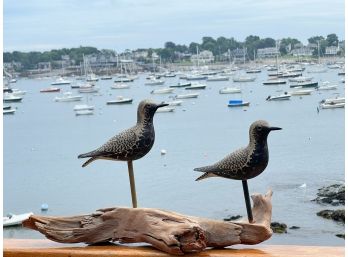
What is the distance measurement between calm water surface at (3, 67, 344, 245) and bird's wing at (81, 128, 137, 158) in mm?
7766

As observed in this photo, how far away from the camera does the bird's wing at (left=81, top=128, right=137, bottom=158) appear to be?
2799 millimetres

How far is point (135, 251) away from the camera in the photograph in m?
2.68

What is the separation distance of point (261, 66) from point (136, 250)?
53909mm

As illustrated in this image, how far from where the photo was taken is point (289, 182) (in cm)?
1667

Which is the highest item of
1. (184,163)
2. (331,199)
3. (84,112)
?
(331,199)

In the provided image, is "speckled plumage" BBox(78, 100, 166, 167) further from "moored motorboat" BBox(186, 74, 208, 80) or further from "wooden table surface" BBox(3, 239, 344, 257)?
"moored motorboat" BBox(186, 74, 208, 80)

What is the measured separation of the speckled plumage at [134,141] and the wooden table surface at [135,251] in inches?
12.2

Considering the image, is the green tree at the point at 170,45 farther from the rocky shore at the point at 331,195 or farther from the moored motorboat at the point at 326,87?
the rocky shore at the point at 331,195

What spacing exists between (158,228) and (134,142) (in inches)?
13.3

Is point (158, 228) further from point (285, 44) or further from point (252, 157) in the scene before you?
point (285, 44)

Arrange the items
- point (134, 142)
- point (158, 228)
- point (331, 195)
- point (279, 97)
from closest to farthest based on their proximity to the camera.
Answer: point (158, 228)
point (134, 142)
point (331, 195)
point (279, 97)

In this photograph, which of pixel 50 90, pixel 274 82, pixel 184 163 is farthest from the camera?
pixel 50 90

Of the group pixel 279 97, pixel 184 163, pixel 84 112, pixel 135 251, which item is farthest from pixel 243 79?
pixel 135 251

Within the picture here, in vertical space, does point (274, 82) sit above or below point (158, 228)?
below
